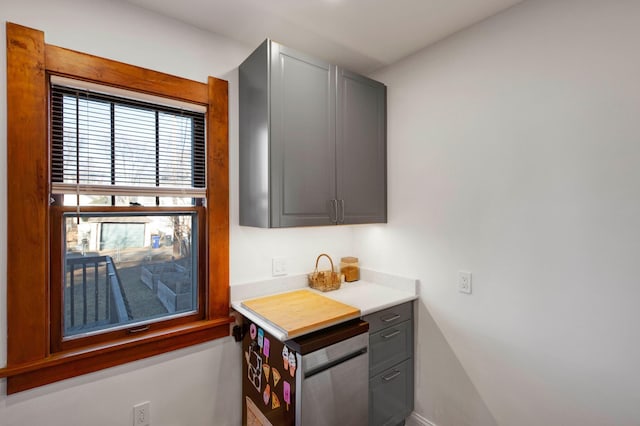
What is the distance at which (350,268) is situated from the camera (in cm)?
236

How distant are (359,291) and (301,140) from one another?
1102mm

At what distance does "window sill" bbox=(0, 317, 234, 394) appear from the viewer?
1.30 m

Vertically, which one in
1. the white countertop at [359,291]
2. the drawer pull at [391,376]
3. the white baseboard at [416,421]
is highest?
the white countertop at [359,291]

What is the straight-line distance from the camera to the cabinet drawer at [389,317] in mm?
1771

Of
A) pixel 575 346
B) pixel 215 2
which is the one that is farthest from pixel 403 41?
pixel 575 346

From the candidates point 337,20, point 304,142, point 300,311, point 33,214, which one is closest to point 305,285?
point 300,311

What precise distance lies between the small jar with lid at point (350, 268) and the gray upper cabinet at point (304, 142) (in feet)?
1.43

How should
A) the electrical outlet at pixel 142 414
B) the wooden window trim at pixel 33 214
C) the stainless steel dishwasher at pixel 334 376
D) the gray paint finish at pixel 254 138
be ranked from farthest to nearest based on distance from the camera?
the gray paint finish at pixel 254 138 < the electrical outlet at pixel 142 414 < the stainless steel dishwasher at pixel 334 376 < the wooden window trim at pixel 33 214

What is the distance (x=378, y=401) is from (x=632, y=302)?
1.32 meters

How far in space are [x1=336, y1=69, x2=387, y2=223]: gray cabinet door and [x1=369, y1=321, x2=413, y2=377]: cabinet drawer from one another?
0.73 m

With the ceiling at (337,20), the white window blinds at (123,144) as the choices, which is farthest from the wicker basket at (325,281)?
the ceiling at (337,20)

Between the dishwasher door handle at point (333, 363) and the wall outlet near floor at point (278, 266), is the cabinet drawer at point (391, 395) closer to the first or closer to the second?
the dishwasher door handle at point (333, 363)

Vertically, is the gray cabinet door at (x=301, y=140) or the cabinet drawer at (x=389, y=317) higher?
the gray cabinet door at (x=301, y=140)

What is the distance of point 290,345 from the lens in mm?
1442
